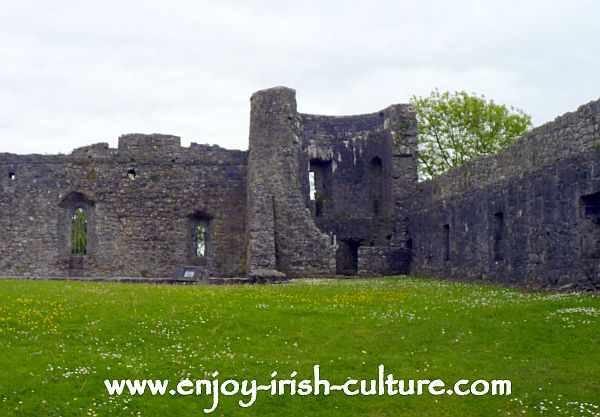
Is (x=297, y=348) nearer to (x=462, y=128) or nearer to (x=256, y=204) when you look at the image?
(x=256, y=204)

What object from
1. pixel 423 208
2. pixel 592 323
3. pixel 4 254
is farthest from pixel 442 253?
pixel 4 254

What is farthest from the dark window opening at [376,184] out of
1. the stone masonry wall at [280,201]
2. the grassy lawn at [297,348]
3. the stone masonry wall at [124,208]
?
the grassy lawn at [297,348]

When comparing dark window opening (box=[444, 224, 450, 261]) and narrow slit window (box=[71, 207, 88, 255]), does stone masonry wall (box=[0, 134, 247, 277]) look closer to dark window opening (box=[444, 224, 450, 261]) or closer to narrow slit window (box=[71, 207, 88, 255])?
narrow slit window (box=[71, 207, 88, 255])

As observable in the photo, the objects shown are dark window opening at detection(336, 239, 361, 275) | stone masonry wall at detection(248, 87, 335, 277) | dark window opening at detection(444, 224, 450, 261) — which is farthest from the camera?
dark window opening at detection(336, 239, 361, 275)

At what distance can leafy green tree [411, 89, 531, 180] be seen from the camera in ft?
182

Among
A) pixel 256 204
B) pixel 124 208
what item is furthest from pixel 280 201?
pixel 124 208

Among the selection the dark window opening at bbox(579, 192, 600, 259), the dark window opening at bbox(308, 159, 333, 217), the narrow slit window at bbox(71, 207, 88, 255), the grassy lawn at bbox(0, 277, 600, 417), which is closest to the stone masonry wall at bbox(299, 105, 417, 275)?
the dark window opening at bbox(308, 159, 333, 217)

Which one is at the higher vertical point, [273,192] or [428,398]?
[273,192]

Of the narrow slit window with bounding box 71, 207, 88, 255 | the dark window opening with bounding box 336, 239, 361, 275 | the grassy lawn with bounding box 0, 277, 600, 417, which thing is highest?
the narrow slit window with bounding box 71, 207, 88, 255

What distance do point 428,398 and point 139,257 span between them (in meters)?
27.2

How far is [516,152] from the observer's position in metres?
26.7

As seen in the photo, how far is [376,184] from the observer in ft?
139

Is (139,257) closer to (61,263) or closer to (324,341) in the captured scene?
(61,263)

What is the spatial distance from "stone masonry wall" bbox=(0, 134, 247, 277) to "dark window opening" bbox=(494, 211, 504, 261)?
554 inches
